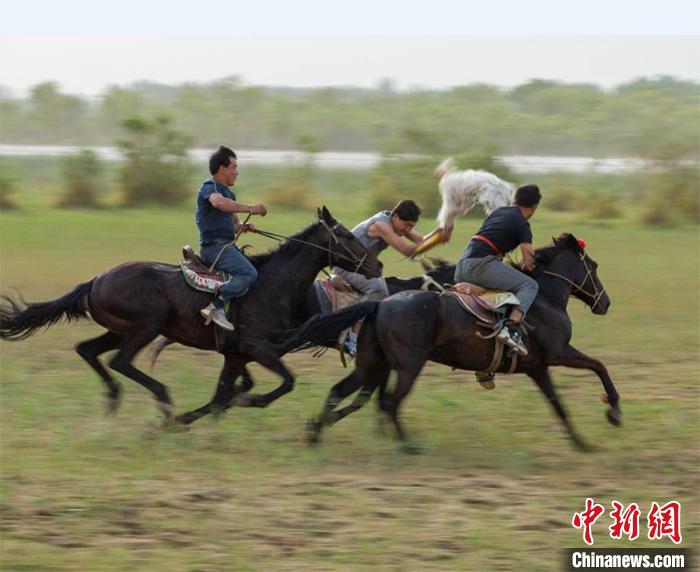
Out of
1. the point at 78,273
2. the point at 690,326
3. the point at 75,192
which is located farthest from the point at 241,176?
the point at 690,326

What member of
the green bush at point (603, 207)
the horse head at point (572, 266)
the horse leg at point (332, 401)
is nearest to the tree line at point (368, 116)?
the green bush at point (603, 207)

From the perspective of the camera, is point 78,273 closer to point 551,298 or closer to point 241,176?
point 551,298

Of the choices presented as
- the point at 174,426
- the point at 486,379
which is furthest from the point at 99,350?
the point at 486,379

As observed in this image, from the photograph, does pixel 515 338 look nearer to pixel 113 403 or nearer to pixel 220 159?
pixel 220 159

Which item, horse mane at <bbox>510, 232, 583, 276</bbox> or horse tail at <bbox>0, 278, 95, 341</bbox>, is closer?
horse mane at <bbox>510, 232, 583, 276</bbox>

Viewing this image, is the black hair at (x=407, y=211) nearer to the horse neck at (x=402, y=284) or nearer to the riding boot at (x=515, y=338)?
the horse neck at (x=402, y=284)

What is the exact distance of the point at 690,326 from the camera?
48.4 feet

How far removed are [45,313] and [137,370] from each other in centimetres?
105

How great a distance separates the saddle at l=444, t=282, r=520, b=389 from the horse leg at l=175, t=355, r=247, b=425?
2011 millimetres

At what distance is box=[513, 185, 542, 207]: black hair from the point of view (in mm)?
9203

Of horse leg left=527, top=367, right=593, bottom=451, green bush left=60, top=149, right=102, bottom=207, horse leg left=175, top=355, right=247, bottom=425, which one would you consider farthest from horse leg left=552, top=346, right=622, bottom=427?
green bush left=60, top=149, right=102, bottom=207

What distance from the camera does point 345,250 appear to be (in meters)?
9.82

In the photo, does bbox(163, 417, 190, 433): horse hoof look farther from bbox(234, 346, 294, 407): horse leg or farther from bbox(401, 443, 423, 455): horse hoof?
bbox(401, 443, 423, 455): horse hoof

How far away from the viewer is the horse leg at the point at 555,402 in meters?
8.95
